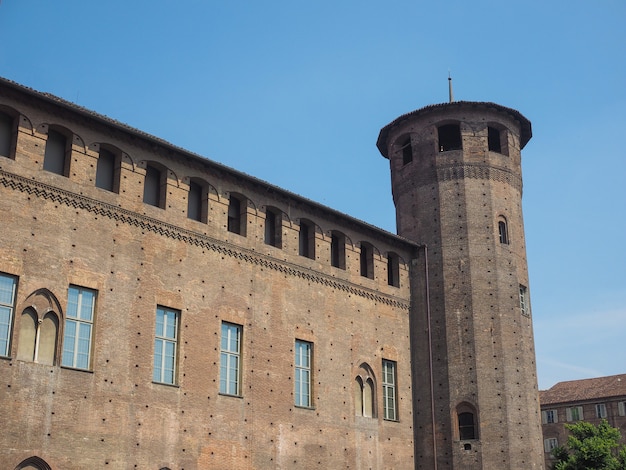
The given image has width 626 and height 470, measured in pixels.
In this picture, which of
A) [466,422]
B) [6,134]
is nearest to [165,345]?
[6,134]

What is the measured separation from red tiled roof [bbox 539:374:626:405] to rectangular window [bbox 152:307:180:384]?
37015mm

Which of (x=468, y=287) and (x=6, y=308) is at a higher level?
(x=468, y=287)

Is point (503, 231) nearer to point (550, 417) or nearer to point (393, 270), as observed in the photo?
point (393, 270)

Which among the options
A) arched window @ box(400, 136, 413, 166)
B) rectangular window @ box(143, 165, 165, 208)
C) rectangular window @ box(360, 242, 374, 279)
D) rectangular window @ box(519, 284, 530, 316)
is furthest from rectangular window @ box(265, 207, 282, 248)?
rectangular window @ box(519, 284, 530, 316)

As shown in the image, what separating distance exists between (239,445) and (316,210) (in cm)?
669

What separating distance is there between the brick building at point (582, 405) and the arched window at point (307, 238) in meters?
32.8

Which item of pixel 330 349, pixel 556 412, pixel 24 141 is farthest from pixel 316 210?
pixel 556 412

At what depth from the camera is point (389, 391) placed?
22.5 m

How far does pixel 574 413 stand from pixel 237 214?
37287 mm

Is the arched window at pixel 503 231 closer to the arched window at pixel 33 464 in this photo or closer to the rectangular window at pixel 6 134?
the rectangular window at pixel 6 134

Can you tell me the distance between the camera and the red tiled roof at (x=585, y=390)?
49.8 meters

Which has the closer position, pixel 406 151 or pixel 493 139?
pixel 493 139

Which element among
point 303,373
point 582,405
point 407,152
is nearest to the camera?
point 303,373

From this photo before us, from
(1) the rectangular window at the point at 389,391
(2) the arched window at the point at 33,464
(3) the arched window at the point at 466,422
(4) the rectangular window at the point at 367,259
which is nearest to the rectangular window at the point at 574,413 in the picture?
(3) the arched window at the point at 466,422
